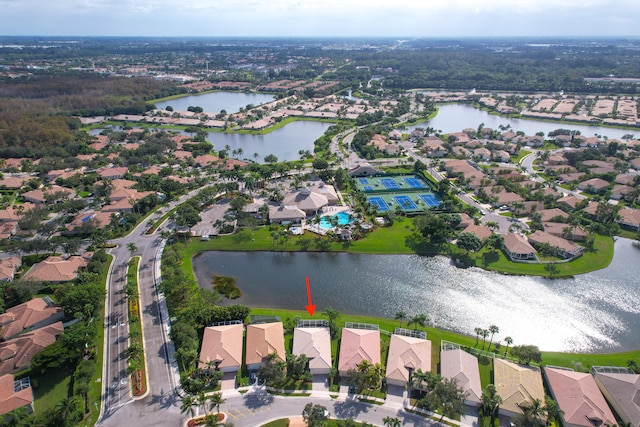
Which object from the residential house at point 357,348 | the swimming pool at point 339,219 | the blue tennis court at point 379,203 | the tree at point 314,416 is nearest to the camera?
the tree at point 314,416

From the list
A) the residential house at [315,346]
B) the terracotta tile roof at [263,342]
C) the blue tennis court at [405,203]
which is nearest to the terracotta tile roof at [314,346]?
the residential house at [315,346]

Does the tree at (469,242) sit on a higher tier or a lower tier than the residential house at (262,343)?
higher

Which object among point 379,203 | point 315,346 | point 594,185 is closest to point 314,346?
point 315,346

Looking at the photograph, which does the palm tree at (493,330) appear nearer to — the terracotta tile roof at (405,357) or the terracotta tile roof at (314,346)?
the terracotta tile roof at (405,357)

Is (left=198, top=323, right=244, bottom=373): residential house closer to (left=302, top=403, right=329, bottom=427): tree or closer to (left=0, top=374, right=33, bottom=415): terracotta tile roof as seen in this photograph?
(left=302, top=403, right=329, bottom=427): tree

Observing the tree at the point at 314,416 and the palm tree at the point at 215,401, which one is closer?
the tree at the point at 314,416

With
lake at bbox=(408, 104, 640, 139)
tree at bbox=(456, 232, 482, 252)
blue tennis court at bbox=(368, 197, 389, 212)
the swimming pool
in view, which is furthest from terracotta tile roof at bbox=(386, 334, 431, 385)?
lake at bbox=(408, 104, 640, 139)

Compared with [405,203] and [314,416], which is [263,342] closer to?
[314,416]
